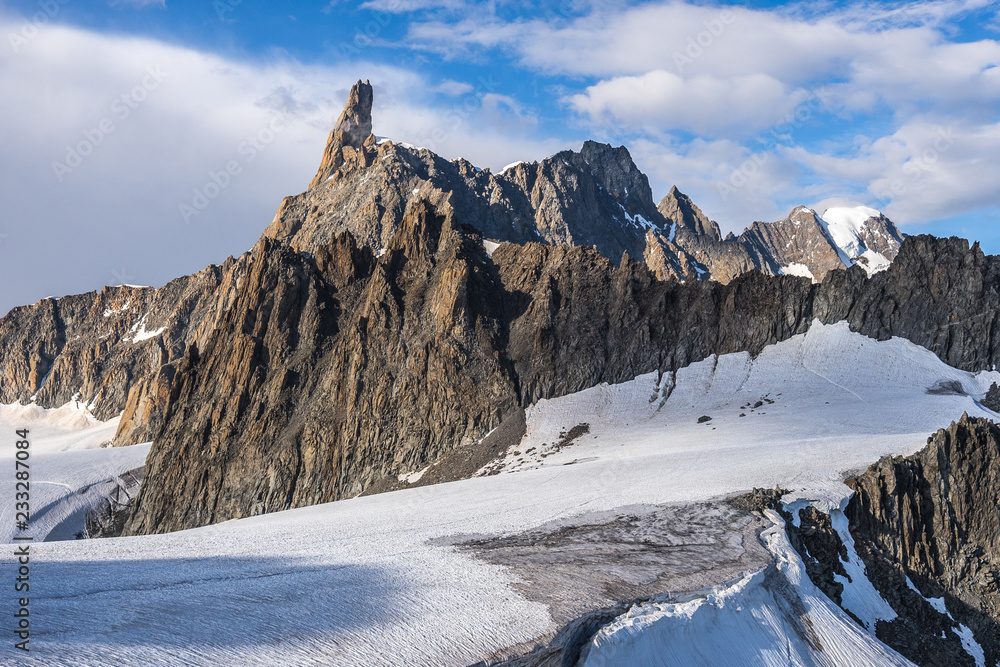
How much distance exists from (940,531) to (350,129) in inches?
5826

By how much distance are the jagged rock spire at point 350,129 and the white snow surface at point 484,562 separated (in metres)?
106

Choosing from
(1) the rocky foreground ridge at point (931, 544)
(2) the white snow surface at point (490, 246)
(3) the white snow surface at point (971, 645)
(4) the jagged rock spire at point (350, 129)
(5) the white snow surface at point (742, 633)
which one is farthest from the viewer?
(4) the jagged rock spire at point (350, 129)

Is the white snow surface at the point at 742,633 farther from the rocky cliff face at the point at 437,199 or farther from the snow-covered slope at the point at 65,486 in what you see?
the rocky cliff face at the point at 437,199

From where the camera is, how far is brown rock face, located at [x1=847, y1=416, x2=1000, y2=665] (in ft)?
96.8

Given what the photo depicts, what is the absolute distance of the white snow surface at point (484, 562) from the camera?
16.2m

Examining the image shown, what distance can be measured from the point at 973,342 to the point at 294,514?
6380 centimetres

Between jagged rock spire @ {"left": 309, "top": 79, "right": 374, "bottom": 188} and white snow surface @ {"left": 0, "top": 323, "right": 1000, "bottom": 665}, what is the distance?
106 meters

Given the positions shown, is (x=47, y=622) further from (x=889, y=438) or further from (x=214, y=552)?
(x=889, y=438)

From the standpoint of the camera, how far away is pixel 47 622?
605 inches

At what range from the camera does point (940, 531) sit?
33375 mm

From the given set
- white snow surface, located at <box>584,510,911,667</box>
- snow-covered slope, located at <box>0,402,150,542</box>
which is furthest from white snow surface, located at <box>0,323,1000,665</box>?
snow-covered slope, located at <box>0,402,150,542</box>

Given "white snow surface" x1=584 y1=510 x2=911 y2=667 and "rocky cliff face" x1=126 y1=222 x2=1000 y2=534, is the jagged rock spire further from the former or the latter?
"white snow surface" x1=584 y1=510 x2=911 y2=667

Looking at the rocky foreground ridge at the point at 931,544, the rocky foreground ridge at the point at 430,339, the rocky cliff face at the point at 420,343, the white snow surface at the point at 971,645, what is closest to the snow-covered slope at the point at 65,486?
the rocky foreground ridge at the point at 430,339

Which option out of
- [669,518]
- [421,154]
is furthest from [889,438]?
[421,154]
